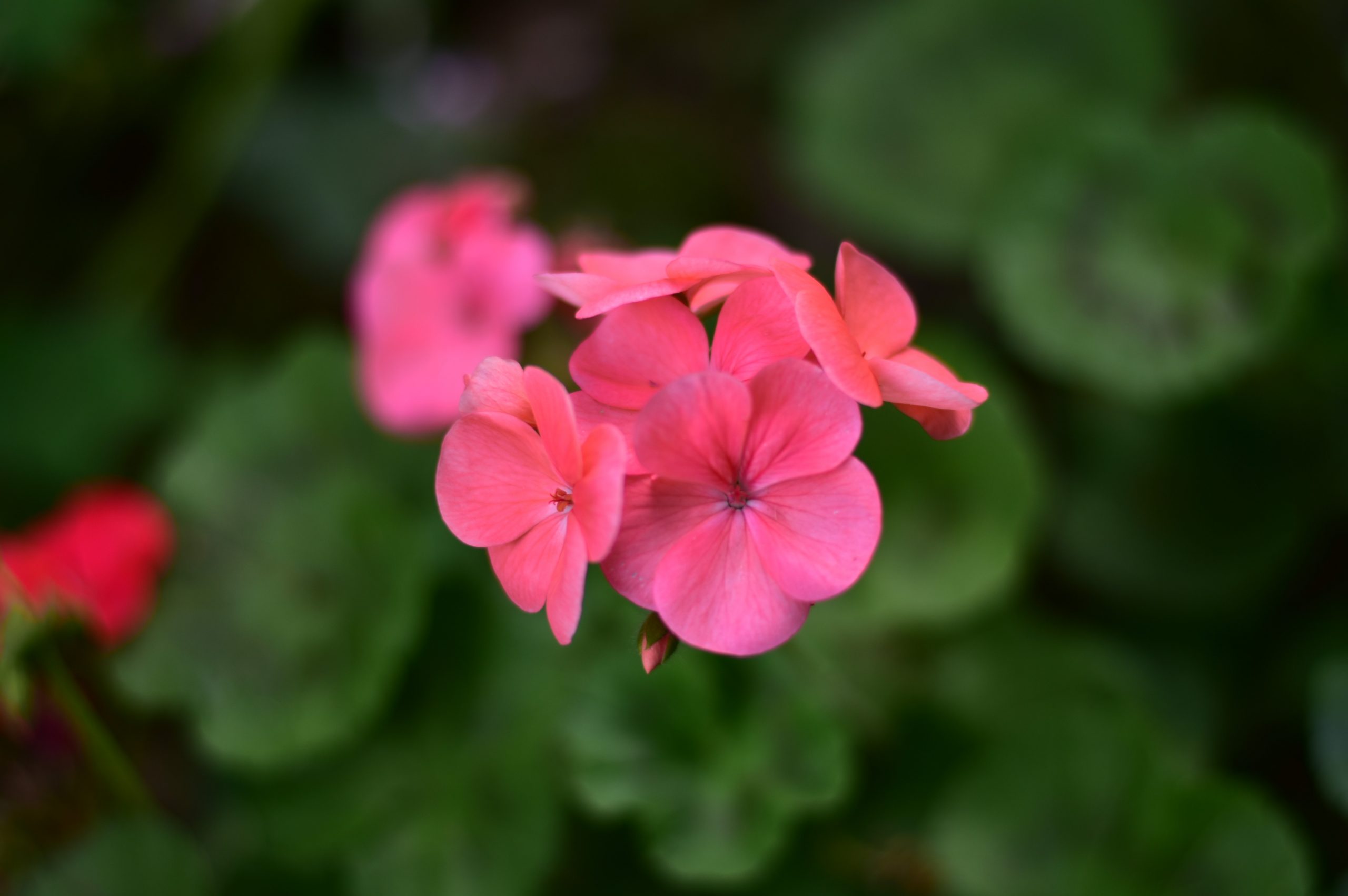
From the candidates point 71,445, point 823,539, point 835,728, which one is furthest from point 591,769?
point 71,445

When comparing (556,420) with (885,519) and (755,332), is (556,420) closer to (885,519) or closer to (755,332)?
(755,332)

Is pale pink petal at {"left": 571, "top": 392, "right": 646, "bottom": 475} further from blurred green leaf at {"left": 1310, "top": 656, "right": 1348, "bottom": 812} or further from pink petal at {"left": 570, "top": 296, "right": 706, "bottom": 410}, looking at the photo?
blurred green leaf at {"left": 1310, "top": 656, "right": 1348, "bottom": 812}

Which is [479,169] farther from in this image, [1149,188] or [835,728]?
[835,728]

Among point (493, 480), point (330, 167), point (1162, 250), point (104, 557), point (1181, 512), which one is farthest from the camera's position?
point (330, 167)

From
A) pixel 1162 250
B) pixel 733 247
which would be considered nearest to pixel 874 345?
pixel 733 247

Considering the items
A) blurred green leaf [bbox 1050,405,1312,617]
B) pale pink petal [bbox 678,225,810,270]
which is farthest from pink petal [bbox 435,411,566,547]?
blurred green leaf [bbox 1050,405,1312,617]

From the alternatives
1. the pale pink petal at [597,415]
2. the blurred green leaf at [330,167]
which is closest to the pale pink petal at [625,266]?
the pale pink petal at [597,415]

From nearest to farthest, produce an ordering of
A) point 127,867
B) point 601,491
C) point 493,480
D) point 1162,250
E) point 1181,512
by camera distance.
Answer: point 601,491, point 493,480, point 127,867, point 1162,250, point 1181,512
